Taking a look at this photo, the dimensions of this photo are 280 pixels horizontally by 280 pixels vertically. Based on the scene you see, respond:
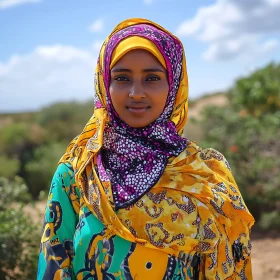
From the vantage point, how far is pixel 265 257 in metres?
4.97

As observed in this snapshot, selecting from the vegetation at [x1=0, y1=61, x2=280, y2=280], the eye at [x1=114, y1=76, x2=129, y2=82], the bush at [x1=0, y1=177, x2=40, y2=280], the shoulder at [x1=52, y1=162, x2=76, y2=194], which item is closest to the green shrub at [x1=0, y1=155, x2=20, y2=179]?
the vegetation at [x1=0, y1=61, x2=280, y2=280]

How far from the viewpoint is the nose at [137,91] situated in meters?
1.71

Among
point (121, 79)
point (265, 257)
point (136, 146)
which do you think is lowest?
point (265, 257)

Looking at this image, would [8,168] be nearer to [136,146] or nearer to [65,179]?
[65,179]

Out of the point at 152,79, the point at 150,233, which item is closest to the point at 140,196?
the point at 150,233

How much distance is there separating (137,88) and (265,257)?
12.7 feet

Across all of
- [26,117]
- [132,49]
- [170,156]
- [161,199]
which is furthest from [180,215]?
[26,117]

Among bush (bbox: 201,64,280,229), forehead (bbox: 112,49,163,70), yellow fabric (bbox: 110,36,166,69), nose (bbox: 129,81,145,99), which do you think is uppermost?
bush (bbox: 201,64,280,229)

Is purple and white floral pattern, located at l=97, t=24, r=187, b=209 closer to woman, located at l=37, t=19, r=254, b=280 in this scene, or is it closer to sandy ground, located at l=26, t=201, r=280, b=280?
woman, located at l=37, t=19, r=254, b=280

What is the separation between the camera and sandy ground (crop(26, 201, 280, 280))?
4.34 m

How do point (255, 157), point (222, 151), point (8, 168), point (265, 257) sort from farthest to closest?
point (8, 168), point (222, 151), point (255, 157), point (265, 257)

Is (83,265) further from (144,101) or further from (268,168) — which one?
(268,168)

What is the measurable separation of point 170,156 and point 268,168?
15.0 feet

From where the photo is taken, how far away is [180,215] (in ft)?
5.66
